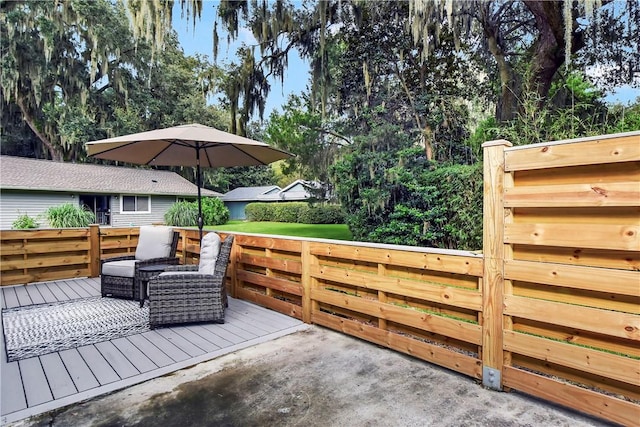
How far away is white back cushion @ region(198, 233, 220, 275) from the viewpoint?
386cm

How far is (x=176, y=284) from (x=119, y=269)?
157cm

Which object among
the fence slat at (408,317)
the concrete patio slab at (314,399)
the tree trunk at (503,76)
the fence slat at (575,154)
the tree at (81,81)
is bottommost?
the concrete patio slab at (314,399)

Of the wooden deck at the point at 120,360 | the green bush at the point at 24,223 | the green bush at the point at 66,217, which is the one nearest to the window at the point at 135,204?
the green bush at the point at 24,223

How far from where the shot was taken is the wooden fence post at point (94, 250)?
6.04m

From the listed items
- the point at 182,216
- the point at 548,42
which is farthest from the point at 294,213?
the point at 548,42

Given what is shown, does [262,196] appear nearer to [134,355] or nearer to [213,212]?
[213,212]

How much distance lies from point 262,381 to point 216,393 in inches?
12.7

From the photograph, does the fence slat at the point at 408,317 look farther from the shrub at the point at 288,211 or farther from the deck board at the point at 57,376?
the shrub at the point at 288,211

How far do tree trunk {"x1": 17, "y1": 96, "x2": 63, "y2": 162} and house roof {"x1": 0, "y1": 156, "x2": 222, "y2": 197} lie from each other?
2.33 m

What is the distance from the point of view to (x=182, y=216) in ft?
48.8

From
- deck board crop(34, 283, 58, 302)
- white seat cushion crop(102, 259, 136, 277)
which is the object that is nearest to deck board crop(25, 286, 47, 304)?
deck board crop(34, 283, 58, 302)

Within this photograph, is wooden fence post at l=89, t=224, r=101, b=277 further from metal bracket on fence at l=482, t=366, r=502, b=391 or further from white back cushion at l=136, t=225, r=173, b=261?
metal bracket on fence at l=482, t=366, r=502, b=391

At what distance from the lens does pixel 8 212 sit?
12.7 metres

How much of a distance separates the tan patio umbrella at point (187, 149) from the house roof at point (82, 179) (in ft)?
36.3
